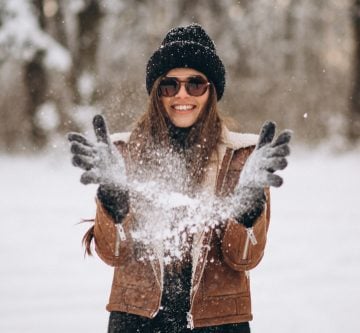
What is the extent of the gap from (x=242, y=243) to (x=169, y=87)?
708 millimetres

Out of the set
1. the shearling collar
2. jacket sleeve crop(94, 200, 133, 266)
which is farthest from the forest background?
jacket sleeve crop(94, 200, 133, 266)

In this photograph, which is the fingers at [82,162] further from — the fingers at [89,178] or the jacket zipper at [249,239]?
the jacket zipper at [249,239]

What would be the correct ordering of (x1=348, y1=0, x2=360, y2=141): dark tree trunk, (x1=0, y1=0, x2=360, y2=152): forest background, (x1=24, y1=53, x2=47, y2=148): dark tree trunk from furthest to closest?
(x1=348, y1=0, x2=360, y2=141): dark tree trunk < (x1=24, y1=53, x2=47, y2=148): dark tree trunk < (x1=0, y1=0, x2=360, y2=152): forest background

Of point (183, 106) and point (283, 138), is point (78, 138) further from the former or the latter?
point (283, 138)

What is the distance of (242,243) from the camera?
1.66 metres

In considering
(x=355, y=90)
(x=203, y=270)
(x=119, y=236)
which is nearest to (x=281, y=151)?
(x=203, y=270)

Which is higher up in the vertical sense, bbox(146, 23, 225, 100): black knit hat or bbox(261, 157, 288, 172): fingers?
bbox(146, 23, 225, 100): black knit hat

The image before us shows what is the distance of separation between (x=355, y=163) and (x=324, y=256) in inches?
247

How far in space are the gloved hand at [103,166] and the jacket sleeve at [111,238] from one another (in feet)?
0.09

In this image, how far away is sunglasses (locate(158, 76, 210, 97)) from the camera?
6.38 feet

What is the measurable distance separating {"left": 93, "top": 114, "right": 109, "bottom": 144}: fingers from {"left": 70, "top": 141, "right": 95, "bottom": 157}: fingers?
0.06m

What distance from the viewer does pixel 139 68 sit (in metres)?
11.8

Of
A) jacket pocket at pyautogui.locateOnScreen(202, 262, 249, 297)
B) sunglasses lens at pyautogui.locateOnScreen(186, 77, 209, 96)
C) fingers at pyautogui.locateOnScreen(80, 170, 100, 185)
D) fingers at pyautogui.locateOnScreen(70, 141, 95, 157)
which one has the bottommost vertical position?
jacket pocket at pyautogui.locateOnScreen(202, 262, 249, 297)

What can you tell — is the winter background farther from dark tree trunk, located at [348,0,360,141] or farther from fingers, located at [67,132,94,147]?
fingers, located at [67,132,94,147]
